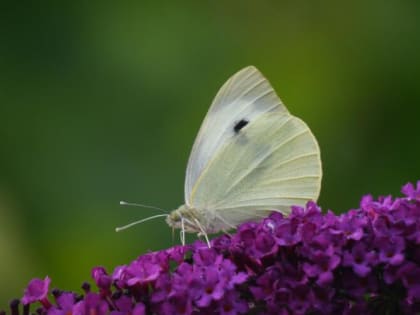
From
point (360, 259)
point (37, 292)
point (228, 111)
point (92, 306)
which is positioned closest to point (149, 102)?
point (228, 111)

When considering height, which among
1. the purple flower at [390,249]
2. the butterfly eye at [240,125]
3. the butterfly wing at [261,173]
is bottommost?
the purple flower at [390,249]

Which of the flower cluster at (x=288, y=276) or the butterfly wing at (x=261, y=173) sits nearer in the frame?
the flower cluster at (x=288, y=276)

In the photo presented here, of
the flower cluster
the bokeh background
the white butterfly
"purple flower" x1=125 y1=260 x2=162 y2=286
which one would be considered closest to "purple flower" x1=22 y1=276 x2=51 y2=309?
the flower cluster

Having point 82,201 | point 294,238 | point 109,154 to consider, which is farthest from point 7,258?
point 294,238

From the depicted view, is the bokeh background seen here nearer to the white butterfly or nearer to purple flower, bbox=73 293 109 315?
the white butterfly

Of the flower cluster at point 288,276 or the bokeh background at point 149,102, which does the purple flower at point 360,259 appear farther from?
the bokeh background at point 149,102

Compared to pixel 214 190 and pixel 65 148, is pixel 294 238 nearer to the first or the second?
pixel 214 190

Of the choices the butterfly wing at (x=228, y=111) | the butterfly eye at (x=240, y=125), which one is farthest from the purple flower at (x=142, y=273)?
the butterfly eye at (x=240, y=125)
